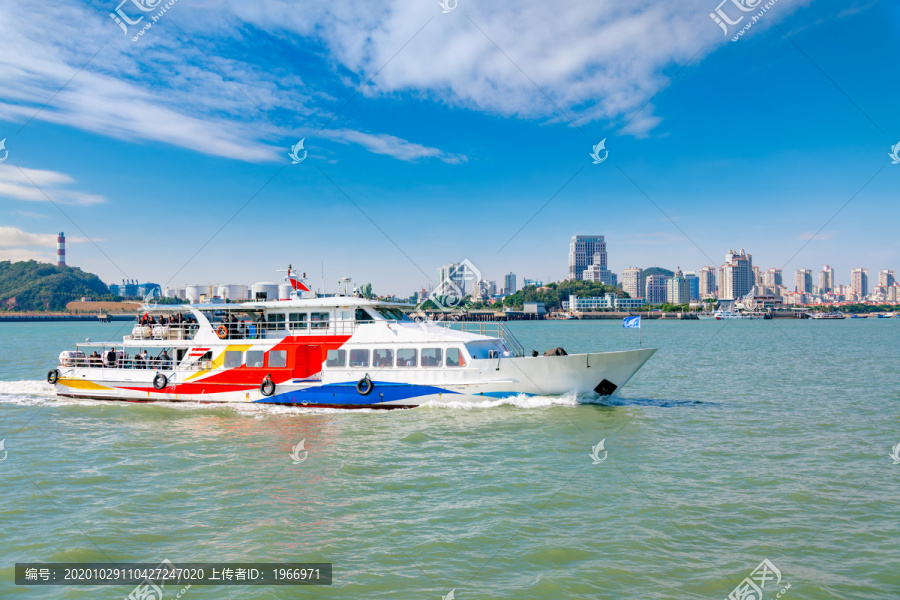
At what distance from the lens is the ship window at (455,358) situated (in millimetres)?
18844

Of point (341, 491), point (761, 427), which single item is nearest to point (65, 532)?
point (341, 491)

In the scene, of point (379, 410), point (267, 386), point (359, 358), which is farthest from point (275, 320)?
point (379, 410)

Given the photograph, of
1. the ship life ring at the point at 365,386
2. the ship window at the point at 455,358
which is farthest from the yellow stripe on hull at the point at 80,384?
the ship window at the point at 455,358

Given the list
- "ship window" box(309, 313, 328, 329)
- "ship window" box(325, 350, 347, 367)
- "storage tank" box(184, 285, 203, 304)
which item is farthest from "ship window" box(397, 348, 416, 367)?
"storage tank" box(184, 285, 203, 304)

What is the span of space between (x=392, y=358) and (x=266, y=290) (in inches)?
279

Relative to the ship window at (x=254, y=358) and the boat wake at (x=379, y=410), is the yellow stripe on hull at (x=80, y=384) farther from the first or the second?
the ship window at (x=254, y=358)

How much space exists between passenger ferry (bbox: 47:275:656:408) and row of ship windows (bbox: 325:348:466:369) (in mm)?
38

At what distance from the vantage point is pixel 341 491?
11461 millimetres

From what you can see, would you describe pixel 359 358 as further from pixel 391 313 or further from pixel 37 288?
pixel 37 288

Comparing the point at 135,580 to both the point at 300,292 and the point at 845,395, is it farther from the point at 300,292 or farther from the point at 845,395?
the point at 845,395

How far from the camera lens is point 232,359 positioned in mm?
20703

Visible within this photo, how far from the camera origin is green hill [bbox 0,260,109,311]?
5753 inches

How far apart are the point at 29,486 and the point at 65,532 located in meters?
3.68

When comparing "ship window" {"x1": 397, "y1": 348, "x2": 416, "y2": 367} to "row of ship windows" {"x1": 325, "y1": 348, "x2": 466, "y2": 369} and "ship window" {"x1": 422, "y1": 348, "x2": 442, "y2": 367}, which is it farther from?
"ship window" {"x1": 422, "y1": 348, "x2": 442, "y2": 367}
